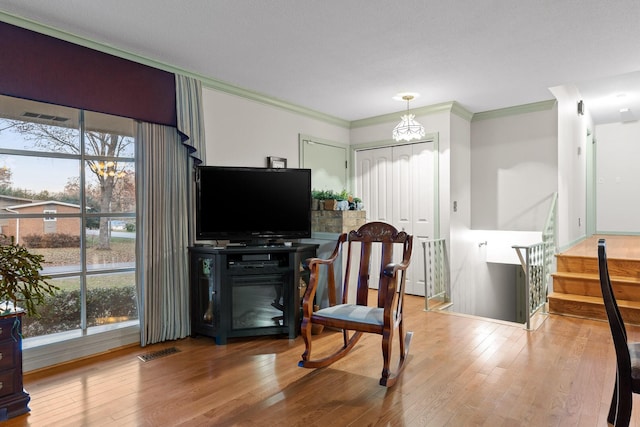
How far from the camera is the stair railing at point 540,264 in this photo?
3.65 metres

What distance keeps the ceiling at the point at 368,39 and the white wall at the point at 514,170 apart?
0.71 meters

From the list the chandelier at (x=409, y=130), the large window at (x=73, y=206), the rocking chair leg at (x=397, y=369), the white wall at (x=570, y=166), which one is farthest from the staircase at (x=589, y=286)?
the large window at (x=73, y=206)

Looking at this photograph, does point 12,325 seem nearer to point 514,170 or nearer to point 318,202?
point 318,202

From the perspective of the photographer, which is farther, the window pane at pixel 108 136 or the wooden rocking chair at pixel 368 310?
the window pane at pixel 108 136

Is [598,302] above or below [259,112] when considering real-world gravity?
below

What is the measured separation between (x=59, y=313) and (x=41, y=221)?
0.74m

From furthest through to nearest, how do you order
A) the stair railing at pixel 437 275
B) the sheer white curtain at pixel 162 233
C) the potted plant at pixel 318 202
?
1. the stair railing at pixel 437 275
2. the potted plant at pixel 318 202
3. the sheer white curtain at pixel 162 233

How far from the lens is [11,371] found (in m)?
2.21

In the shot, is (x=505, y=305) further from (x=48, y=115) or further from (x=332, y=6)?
(x=48, y=115)

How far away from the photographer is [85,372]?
8.99ft

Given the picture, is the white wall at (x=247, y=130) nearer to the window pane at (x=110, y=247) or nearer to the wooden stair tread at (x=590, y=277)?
the window pane at (x=110, y=247)

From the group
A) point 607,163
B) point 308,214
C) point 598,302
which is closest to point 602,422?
point 598,302

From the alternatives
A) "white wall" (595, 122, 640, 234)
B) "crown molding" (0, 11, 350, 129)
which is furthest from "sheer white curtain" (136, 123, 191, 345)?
"white wall" (595, 122, 640, 234)

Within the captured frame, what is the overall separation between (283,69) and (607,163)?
690 centimetres
